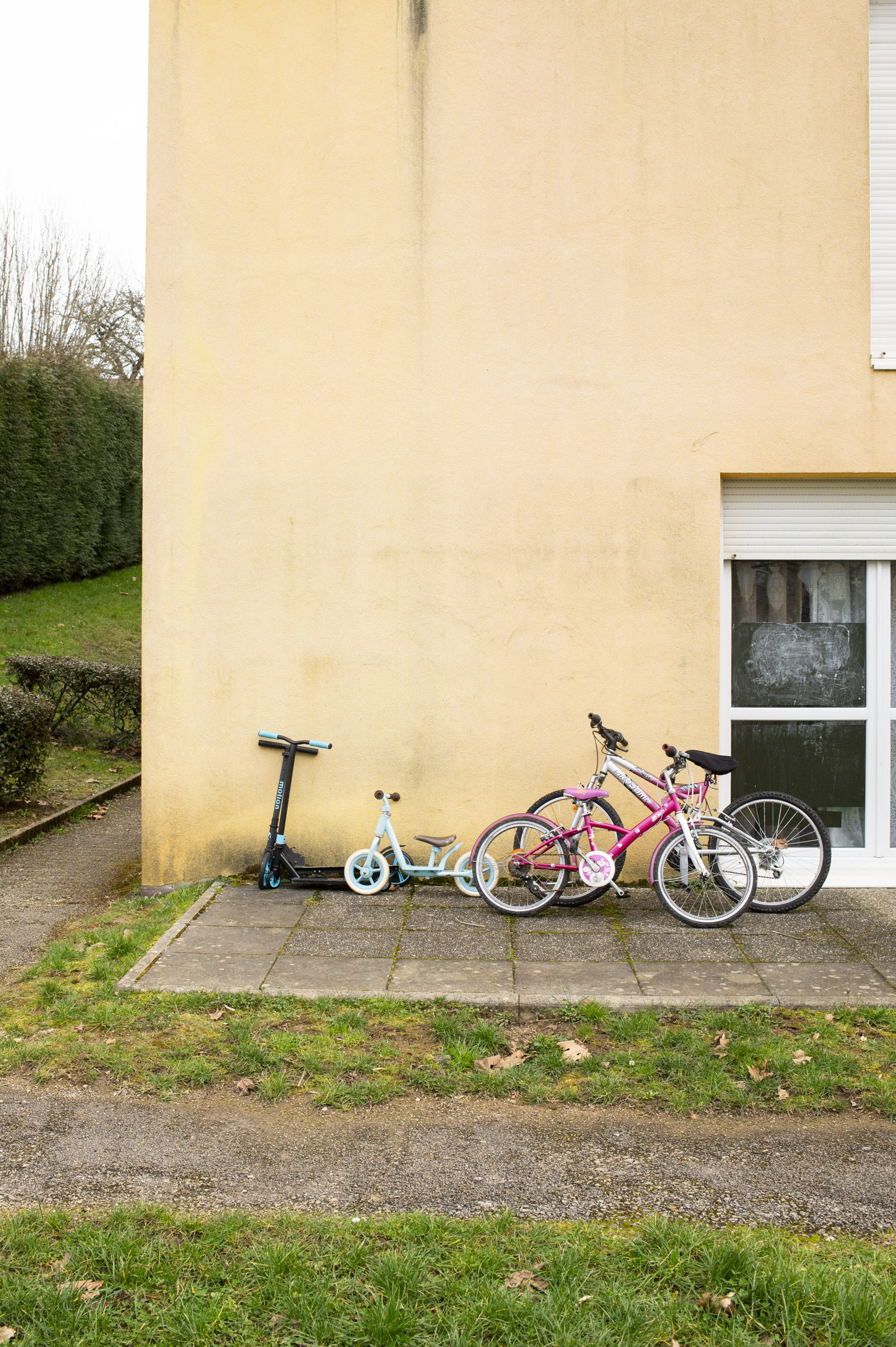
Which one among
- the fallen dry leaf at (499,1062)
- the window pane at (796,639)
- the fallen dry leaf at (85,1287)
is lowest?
the fallen dry leaf at (85,1287)

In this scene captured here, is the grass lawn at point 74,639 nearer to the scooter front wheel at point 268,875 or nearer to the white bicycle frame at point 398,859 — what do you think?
the scooter front wheel at point 268,875

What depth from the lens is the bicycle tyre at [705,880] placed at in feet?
19.8

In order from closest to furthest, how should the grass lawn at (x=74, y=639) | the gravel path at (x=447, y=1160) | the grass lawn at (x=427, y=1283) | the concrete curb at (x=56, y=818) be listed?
the grass lawn at (x=427, y=1283), the gravel path at (x=447, y=1160), the concrete curb at (x=56, y=818), the grass lawn at (x=74, y=639)

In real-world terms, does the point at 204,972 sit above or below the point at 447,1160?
above

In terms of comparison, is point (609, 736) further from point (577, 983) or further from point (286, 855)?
point (286, 855)

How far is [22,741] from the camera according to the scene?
33.4 ft

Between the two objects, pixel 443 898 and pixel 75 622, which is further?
pixel 75 622

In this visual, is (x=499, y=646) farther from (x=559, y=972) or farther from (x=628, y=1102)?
(x=628, y=1102)

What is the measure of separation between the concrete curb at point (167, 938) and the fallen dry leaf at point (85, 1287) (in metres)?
2.28

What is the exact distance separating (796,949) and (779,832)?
3.12 ft

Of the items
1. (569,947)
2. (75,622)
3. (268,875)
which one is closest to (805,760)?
(569,947)

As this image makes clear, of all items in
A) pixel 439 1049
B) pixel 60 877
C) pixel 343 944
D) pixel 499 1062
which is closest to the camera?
pixel 499 1062

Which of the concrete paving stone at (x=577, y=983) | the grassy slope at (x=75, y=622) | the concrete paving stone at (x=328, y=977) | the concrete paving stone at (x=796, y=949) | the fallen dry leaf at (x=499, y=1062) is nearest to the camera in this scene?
the fallen dry leaf at (x=499, y=1062)

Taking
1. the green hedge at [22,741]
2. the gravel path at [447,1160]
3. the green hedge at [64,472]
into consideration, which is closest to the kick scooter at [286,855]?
the gravel path at [447,1160]
